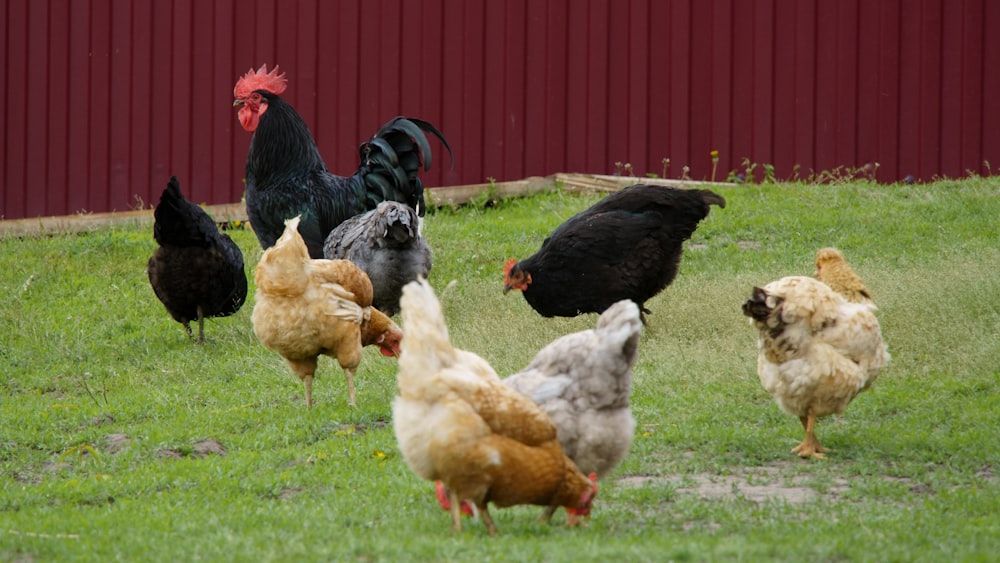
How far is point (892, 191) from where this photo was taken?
14.0 metres

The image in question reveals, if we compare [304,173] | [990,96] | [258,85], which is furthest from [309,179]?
[990,96]

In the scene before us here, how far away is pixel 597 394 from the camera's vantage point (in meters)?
5.61

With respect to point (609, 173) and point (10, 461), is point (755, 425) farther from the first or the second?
point (609, 173)

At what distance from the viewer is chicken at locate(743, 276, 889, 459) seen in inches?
259

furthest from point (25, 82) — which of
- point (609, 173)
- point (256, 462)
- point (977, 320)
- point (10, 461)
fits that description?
point (977, 320)

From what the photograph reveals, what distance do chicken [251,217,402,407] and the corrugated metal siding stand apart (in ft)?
22.6

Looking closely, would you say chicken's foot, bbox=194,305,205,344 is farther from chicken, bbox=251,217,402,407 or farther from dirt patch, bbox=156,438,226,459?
dirt patch, bbox=156,438,226,459

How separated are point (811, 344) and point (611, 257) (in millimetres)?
3149

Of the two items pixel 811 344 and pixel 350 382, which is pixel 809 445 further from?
pixel 350 382

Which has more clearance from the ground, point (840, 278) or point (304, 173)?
point (304, 173)

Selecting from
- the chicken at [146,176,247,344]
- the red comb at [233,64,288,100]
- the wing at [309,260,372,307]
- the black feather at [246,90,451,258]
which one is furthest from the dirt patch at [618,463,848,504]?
the red comb at [233,64,288,100]

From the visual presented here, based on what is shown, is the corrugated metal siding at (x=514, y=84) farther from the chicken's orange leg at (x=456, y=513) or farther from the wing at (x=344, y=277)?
the chicken's orange leg at (x=456, y=513)

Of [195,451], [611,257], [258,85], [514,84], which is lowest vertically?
[195,451]

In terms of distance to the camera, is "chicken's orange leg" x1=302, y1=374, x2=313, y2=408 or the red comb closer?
"chicken's orange leg" x1=302, y1=374, x2=313, y2=408
